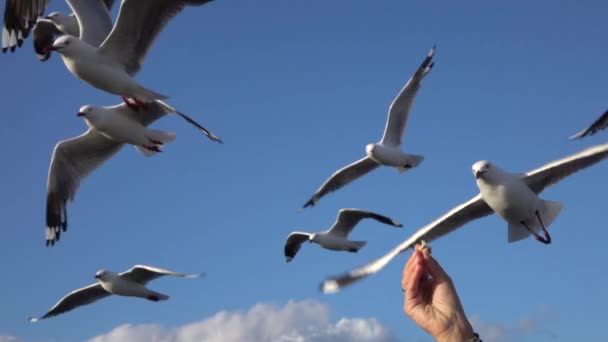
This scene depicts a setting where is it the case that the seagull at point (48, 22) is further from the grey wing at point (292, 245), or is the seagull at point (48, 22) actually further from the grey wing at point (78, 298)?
the grey wing at point (292, 245)

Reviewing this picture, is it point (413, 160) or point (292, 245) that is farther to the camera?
point (292, 245)

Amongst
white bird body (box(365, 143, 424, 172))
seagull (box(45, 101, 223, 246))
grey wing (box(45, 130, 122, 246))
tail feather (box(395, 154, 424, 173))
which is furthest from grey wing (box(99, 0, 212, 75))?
tail feather (box(395, 154, 424, 173))

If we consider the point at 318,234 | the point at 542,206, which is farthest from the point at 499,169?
the point at 318,234

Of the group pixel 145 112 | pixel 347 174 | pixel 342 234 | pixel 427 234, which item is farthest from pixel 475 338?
pixel 342 234

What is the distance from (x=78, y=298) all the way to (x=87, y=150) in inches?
137

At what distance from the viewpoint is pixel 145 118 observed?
872cm

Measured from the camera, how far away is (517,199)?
23.4ft

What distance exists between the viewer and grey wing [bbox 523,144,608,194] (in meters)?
6.17

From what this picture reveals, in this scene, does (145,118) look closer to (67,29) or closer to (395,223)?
(67,29)

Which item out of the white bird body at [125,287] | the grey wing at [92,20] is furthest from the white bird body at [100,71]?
the white bird body at [125,287]

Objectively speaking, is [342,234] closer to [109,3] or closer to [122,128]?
[109,3]

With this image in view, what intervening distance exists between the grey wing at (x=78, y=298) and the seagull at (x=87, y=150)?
2.34 m

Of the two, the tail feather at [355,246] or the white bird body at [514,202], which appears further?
the tail feather at [355,246]

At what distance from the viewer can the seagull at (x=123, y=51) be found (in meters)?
6.86
